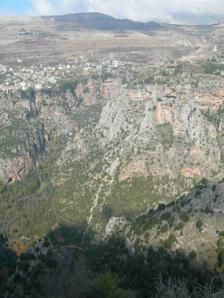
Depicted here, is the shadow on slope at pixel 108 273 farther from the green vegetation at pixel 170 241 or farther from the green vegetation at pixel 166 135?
the green vegetation at pixel 166 135

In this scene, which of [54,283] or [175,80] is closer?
[54,283]

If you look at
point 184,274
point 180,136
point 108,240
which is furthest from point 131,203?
point 184,274

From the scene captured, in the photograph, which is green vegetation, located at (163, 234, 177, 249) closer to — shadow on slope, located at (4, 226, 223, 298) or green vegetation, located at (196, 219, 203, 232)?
shadow on slope, located at (4, 226, 223, 298)

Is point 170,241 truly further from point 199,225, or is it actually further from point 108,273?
point 108,273

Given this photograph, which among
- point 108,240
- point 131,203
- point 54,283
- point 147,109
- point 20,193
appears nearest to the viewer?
point 54,283

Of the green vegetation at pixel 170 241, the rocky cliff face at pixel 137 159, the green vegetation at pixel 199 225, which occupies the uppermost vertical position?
the green vegetation at pixel 199 225

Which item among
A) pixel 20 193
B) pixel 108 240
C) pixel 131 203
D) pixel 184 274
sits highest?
pixel 184 274

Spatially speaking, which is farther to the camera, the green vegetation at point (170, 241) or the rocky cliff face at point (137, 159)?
the rocky cliff face at point (137, 159)

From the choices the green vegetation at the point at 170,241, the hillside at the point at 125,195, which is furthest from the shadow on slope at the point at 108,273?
the green vegetation at the point at 170,241

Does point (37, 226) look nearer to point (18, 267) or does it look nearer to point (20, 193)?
point (20, 193)

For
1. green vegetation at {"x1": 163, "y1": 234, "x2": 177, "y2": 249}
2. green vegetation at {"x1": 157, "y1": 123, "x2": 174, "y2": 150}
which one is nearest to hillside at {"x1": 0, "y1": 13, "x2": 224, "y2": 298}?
Result: green vegetation at {"x1": 163, "y1": 234, "x2": 177, "y2": 249}

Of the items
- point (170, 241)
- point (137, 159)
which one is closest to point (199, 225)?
point (170, 241)
